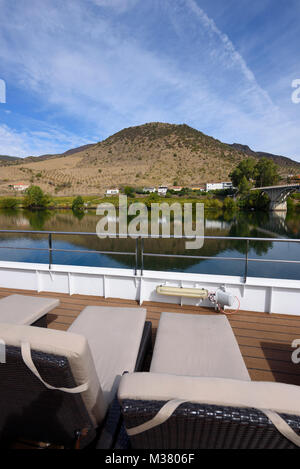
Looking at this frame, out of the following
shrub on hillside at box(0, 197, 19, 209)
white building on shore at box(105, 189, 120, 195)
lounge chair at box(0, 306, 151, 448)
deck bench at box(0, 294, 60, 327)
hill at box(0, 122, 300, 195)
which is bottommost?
deck bench at box(0, 294, 60, 327)

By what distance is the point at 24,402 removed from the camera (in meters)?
0.84

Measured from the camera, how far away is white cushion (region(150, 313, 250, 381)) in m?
1.36

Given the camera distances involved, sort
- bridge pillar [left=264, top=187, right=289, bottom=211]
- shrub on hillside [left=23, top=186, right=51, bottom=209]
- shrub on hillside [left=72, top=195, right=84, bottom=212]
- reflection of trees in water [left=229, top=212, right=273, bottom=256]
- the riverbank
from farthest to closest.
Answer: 1. shrub on hillside [left=72, top=195, right=84, bottom=212]
2. the riverbank
3. shrub on hillside [left=23, top=186, right=51, bottom=209]
4. bridge pillar [left=264, top=187, right=289, bottom=211]
5. reflection of trees in water [left=229, top=212, right=273, bottom=256]

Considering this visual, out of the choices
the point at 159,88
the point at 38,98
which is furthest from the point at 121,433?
the point at 38,98

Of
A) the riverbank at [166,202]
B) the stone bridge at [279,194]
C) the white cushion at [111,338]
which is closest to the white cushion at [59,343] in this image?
the white cushion at [111,338]

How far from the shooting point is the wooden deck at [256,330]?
176 centimetres

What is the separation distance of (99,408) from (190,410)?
528 millimetres

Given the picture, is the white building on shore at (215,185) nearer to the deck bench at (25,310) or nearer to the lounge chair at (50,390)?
the deck bench at (25,310)

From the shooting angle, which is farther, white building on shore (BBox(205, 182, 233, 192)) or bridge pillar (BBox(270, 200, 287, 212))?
white building on shore (BBox(205, 182, 233, 192))

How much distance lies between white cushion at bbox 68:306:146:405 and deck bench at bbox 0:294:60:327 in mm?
367

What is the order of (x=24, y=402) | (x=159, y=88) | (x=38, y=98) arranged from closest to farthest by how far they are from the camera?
1. (x=24, y=402)
2. (x=159, y=88)
3. (x=38, y=98)

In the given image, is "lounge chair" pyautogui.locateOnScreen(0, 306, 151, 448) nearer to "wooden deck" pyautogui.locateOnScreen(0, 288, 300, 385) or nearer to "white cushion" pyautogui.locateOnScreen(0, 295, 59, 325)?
"white cushion" pyautogui.locateOnScreen(0, 295, 59, 325)

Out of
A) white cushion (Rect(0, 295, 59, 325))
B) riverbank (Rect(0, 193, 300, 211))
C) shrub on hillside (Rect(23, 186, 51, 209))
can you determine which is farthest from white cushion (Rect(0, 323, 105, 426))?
shrub on hillside (Rect(23, 186, 51, 209))
